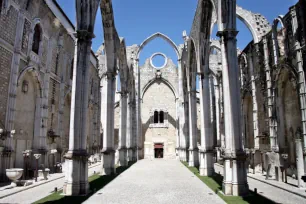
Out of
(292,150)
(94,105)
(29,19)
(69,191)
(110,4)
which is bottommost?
(69,191)

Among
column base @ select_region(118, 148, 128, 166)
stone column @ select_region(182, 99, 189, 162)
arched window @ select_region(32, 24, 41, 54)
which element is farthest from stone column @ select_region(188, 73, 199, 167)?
arched window @ select_region(32, 24, 41, 54)

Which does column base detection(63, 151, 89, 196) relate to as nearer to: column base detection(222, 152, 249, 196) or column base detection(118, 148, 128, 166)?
column base detection(222, 152, 249, 196)

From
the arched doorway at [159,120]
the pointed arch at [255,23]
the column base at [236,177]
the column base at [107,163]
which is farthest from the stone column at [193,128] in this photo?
the arched doorway at [159,120]

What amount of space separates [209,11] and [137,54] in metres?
15.9

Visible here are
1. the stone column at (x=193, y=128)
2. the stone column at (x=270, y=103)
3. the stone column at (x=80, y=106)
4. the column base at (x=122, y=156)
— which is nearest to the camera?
the stone column at (x=80, y=106)

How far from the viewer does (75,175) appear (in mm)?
8523

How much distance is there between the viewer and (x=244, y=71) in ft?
67.4

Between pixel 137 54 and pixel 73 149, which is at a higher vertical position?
pixel 137 54

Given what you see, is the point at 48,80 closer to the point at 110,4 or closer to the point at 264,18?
the point at 110,4

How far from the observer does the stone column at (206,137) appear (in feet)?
44.0

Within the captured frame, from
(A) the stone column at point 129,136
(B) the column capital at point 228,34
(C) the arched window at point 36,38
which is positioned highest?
(C) the arched window at point 36,38

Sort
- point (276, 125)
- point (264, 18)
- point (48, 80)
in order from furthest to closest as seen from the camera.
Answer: point (264, 18) < point (48, 80) < point (276, 125)

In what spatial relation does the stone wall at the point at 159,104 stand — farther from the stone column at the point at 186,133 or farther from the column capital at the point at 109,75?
the column capital at the point at 109,75

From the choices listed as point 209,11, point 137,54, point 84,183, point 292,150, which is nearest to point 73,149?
point 84,183
